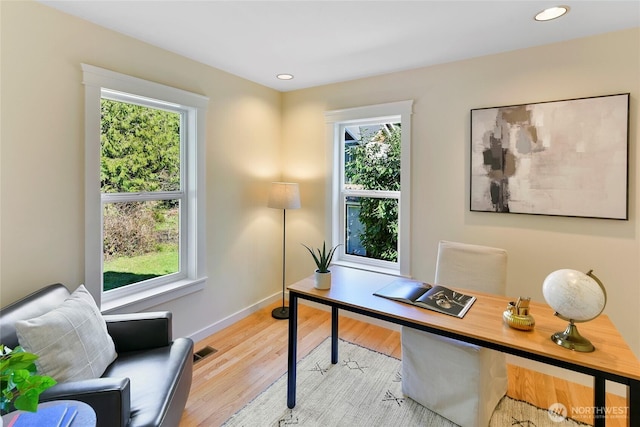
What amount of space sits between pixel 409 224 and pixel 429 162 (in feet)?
1.86

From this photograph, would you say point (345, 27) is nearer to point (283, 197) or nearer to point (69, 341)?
point (283, 197)

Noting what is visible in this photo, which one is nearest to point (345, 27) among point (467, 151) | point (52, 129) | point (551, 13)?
point (551, 13)

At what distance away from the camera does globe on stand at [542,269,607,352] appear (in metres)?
1.17

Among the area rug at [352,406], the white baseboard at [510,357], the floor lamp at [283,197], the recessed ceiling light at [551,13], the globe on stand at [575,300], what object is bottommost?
the area rug at [352,406]

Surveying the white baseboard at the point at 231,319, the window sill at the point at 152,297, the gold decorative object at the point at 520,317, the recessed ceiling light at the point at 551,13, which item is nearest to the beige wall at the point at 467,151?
the recessed ceiling light at the point at 551,13

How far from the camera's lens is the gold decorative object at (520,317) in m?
1.37

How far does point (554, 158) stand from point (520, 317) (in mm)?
1391

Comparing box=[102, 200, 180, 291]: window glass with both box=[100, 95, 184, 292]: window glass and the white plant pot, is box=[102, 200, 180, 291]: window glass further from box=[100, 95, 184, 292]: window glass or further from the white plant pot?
the white plant pot

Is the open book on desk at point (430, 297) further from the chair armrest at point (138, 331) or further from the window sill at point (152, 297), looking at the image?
the window sill at point (152, 297)

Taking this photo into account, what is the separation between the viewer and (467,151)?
254 centimetres

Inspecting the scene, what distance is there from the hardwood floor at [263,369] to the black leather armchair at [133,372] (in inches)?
13.8

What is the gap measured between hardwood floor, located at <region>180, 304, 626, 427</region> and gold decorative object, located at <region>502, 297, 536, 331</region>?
1046 millimetres

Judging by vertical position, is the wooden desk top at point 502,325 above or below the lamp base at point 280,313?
above

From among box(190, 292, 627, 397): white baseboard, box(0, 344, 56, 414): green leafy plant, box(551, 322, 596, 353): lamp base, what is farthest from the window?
box(0, 344, 56, 414): green leafy plant
